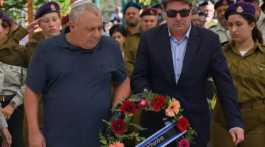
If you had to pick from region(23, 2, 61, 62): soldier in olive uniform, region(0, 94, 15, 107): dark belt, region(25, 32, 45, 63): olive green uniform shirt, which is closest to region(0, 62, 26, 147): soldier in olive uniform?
region(0, 94, 15, 107): dark belt

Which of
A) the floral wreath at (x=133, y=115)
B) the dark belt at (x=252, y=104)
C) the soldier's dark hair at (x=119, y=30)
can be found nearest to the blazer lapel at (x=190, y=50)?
the floral wreath at (x=133, y=115)

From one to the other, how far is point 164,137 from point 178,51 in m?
0.75

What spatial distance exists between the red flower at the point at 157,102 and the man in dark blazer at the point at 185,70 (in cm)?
23

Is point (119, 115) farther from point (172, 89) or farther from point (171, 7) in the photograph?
point (171, 7)

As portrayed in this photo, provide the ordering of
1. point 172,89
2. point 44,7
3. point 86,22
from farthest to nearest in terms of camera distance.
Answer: point 44,7 → point 172,89 → point 86,22

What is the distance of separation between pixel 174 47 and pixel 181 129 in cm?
72

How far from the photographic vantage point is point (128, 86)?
4977 mm

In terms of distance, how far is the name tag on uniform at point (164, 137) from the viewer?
4621mm

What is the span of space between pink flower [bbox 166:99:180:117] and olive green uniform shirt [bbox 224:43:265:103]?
106cm

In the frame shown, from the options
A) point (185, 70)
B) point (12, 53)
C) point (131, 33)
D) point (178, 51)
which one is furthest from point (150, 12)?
point (185, 70)

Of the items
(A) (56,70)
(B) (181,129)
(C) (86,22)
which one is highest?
(C) (86,22)

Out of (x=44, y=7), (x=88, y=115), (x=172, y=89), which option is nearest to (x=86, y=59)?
(x=88, y=115)

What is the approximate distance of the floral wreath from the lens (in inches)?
181

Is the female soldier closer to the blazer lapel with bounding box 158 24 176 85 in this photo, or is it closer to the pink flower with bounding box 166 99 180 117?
the blazer lapel with bounding box 158 24 176 85
